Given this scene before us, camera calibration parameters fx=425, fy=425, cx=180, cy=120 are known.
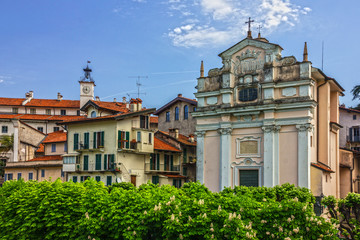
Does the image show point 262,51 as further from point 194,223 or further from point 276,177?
point 194,223

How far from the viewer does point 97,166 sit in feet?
149

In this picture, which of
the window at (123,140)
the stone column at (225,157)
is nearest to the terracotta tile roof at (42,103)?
the window at (123,140)

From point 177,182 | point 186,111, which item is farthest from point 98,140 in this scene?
point 186,111

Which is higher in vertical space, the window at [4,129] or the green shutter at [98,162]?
the window at [4,129]

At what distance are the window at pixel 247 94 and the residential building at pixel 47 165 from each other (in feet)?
81.0

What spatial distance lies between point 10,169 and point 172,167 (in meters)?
23.4

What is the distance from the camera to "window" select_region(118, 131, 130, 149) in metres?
44.1

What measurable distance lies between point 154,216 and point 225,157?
2239 centimetres

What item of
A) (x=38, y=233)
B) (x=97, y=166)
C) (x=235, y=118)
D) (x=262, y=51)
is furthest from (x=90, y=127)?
(x=38, y=233)

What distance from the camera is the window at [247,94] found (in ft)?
125

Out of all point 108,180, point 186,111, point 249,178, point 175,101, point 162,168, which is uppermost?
point 175,101

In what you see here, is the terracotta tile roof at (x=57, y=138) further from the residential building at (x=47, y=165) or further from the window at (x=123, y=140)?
the window at (x=123, y=140)

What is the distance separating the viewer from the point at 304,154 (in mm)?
34812

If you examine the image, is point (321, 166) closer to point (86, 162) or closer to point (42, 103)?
point (86, 162)
